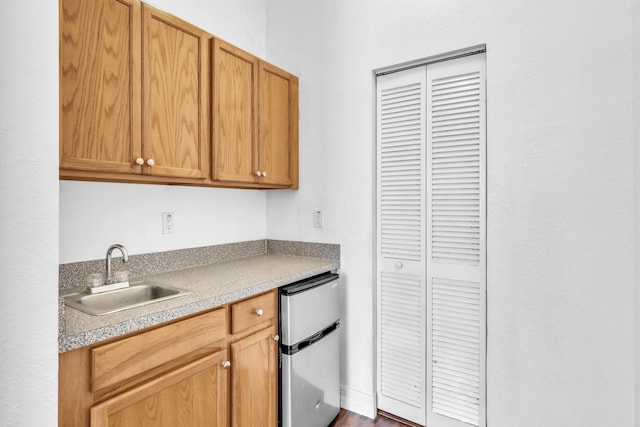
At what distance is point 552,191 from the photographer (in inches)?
65.0

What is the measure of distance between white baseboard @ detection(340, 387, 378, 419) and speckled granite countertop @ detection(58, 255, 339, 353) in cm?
82

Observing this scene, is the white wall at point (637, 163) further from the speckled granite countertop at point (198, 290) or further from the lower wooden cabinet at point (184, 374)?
the lower wooden cabinet at point (184, 374)

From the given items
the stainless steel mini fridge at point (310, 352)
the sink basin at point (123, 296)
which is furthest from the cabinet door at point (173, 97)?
the stainless steel mini fridge at point (310, 352)

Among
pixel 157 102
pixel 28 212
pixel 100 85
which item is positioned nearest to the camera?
pixel 28 212

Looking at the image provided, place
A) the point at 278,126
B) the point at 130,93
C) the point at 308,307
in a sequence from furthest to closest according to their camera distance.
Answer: the point at 278,126 < the point at 308,307 < the point at 130,93

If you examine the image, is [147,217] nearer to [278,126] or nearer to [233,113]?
[233,113]

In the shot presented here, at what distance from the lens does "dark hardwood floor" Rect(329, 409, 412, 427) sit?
82.4 inches

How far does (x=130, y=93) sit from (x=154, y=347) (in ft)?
3.46

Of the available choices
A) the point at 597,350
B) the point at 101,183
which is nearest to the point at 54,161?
the point at 101,183

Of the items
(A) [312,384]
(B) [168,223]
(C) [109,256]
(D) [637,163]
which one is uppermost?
(D) [637,163]

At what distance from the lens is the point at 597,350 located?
1.55 m

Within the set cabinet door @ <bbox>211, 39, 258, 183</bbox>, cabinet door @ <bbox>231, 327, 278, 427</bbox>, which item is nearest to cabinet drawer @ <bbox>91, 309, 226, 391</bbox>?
cabinet door @ <bbox>231, 327, 278, 427</bbox>

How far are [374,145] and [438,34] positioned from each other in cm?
71

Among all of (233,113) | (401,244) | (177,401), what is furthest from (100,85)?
(401,244)
